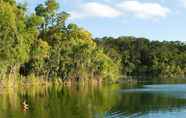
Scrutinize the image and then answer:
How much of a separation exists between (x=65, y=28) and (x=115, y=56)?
177ft

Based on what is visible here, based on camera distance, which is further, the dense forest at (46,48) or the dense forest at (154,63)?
the dense forest at (154,63)

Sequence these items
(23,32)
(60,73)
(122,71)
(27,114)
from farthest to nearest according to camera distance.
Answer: (122,71) < (60,73) < (23,32) < (27,114)

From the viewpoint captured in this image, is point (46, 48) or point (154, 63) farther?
point (154, 63)

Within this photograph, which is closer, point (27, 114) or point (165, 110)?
point (27, 114)

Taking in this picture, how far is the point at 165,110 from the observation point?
155 feet

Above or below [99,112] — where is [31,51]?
above

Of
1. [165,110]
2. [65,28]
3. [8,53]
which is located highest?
[65,28]

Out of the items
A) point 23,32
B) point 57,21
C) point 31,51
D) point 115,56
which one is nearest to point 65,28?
point 57,21

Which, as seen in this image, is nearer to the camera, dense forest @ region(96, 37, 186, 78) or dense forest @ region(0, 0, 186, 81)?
dense forest @ region(0, 0, 186, 81)

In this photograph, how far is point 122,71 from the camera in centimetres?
18538

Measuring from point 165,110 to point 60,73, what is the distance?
61041mm

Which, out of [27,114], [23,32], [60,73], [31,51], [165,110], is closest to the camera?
[27,114]

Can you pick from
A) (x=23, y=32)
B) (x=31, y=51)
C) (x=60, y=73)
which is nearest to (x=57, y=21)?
(x=60, y=73)

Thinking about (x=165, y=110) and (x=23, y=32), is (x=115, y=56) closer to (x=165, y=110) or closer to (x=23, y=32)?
(x=23, y=32)
